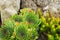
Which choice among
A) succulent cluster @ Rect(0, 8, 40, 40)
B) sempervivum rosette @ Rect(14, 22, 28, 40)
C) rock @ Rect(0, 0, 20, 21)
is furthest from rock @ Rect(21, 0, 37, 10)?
sempervivum rosette @ Rect(14, 22, 28, 40)

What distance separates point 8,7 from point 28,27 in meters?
0.92

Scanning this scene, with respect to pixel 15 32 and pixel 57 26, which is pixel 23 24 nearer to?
pixel 15 32

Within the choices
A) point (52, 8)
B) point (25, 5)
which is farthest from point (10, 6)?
point (52, 8)

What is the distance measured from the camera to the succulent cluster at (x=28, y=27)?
2.80 metres

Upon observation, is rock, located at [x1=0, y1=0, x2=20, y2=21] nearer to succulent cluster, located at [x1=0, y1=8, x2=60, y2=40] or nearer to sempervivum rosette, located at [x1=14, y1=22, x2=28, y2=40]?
succulent cluster, located at [x1=0, y1=8, x2=60, y2=40]

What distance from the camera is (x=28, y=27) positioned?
2965 mm

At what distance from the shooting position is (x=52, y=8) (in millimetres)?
3766

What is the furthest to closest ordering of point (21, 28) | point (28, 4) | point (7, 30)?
point (28, 4) < point (7, 30) < point (21, 28)

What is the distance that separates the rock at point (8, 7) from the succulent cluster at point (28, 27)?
414mm

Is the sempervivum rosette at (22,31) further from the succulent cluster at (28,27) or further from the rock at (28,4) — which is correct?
the rock at (28,4)

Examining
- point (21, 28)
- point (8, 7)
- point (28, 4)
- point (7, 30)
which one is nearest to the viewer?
point (21, 28)

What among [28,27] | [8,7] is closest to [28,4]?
[8,7]

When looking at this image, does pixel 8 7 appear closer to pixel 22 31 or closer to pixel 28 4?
pixel 28 4

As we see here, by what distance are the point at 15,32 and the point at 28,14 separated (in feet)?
1.30
